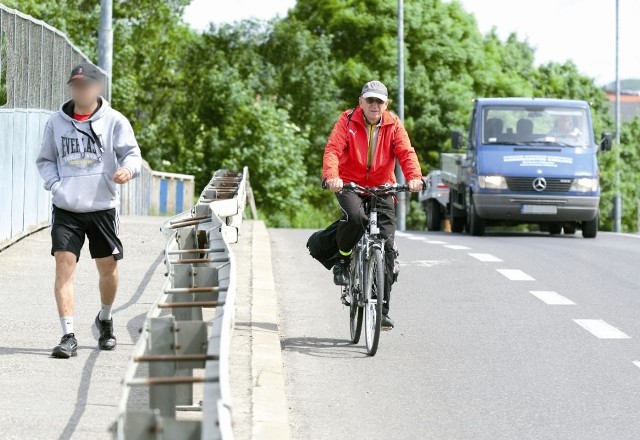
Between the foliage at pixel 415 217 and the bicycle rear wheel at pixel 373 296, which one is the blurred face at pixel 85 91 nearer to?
the bicycle rear wheel at pixel 373 296

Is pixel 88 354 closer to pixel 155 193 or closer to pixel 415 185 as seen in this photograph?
pixel 415 185

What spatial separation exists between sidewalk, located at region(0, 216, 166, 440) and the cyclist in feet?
5.32

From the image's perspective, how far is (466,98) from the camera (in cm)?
6456

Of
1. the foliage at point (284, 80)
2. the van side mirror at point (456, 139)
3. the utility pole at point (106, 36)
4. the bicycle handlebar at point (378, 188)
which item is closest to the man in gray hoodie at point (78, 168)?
the bicycle handlebar at point (378, 188)

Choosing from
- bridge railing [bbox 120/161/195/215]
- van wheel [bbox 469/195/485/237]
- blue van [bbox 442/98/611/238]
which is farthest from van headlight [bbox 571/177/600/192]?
bridge railing [bbox 120/161/195/215]

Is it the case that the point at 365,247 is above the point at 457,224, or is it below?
below

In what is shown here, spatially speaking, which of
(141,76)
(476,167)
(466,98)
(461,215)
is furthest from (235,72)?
(476,167)

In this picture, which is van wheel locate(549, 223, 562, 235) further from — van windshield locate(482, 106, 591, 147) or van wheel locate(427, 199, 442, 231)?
van windshield locate(482, 106, 591, 147)

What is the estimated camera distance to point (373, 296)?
9.62 metres

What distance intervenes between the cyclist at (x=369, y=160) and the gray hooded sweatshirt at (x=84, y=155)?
1.65m

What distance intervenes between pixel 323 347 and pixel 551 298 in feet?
12.8

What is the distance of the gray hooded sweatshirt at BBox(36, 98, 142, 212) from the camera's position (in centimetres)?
848

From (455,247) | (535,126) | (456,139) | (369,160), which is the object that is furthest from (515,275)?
(535,126)

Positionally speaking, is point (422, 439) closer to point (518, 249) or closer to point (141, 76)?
point (518, 249)
